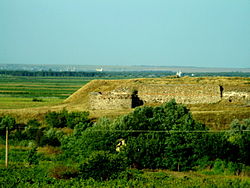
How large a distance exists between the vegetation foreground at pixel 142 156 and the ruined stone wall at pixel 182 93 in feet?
20.5

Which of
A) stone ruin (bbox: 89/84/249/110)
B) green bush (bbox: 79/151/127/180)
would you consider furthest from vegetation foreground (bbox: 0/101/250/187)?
stone ruin (bbox: 89/84/249/110)

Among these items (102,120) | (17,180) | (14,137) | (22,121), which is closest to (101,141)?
(102,120)

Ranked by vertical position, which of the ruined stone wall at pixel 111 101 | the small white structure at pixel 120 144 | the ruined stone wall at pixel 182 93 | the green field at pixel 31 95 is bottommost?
the green field at pixel 31 95

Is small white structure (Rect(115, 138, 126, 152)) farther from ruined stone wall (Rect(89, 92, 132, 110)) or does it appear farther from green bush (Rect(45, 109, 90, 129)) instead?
ruined stone wall (Rect(89, 92, 132, 110))

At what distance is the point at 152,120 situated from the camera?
80.7 feet

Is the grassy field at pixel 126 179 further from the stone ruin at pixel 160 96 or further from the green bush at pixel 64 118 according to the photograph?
the stone ruin at pixel 160 96

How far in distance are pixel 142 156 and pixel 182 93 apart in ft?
38.6

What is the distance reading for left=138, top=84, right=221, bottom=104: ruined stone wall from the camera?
3325 cm

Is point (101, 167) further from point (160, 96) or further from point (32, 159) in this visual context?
point (160, 96)

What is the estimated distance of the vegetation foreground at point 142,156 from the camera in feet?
Answer: 62.0

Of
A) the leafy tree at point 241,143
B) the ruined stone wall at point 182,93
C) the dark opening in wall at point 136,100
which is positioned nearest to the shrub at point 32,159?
the leafy tree at point 241,143

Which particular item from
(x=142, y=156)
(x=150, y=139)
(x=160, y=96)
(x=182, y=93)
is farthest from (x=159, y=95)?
(x=142, y=156)

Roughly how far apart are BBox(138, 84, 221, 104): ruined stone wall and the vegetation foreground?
6245mm

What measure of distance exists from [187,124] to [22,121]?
1335 cm
